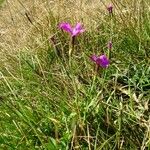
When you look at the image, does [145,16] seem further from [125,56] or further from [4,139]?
[4,139]

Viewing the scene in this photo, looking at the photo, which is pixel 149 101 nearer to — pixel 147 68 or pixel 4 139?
pixel 147 68

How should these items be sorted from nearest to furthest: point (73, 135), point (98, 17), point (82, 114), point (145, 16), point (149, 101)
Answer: point (73, 135), point (82, 114), point (149, 101), point (145, 16), point (98, 17)

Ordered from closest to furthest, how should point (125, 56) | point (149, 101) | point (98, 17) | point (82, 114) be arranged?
point (82, 114), point (149, 101), point (125, 56), point (98, 17)

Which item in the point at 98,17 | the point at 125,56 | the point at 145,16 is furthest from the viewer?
the point at 98,17

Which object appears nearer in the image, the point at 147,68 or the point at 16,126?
the point at 16,126

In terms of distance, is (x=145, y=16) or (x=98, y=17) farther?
(x=98, y=17)

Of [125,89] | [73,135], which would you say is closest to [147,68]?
[125,89]

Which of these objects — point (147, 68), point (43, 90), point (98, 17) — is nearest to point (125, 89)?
point (147, 68)

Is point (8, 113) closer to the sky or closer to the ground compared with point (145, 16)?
closer to the sky

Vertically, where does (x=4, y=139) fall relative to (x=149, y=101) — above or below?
above
